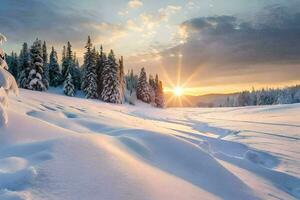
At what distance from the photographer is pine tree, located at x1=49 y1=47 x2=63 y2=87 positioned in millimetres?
63750

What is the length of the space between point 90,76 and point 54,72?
536 inches

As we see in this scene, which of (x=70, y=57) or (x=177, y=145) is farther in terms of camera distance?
(x=70, y=57)

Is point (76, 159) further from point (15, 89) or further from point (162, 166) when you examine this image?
point (15, 89)

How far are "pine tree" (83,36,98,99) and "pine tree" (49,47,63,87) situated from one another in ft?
31.1

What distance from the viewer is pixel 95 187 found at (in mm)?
4125

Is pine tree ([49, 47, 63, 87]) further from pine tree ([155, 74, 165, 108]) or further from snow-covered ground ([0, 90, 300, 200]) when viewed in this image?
snow-covered ground ([0, 90, 300, 200])

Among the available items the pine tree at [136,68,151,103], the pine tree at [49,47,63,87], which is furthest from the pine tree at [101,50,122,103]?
the pine tree at [136,68,151,103]

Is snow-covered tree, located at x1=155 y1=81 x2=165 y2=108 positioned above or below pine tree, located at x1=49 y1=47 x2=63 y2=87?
below

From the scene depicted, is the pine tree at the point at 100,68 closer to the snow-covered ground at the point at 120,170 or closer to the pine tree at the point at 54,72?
the pine tree at the point at 54,72

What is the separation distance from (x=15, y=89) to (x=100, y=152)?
4475 mm

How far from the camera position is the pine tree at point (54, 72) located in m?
63.8

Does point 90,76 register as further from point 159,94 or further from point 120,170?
point 120,170

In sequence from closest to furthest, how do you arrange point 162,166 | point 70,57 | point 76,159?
1. point 76,159
2. point 162,166
3. point 70,57

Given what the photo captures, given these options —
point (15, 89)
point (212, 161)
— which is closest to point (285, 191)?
point (212, 161)
